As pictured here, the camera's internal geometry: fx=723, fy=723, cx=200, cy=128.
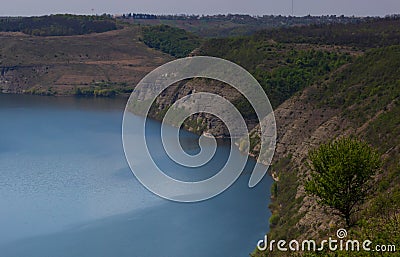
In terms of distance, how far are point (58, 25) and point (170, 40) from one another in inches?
584

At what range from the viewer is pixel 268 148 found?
106 feet

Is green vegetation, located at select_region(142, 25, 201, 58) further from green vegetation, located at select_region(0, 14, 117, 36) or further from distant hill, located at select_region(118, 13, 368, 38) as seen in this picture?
distant hill, located at select_region(118, 13, 368, 38)

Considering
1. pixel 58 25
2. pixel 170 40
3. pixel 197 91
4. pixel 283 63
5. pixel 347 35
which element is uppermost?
pixel 58 25

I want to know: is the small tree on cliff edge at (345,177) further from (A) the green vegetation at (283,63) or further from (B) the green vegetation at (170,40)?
(B) the green vegetation at (170,40)

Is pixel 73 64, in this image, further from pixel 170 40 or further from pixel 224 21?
pixel 224 21

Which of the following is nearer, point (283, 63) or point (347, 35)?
point (283, 63)

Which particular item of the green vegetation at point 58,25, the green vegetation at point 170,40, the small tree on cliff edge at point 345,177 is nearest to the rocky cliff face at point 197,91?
the green vegetation at point 170,40

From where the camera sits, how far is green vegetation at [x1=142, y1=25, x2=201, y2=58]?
64188mm

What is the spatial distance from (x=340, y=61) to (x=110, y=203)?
16276 mm

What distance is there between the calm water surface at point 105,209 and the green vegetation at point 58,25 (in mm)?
36503

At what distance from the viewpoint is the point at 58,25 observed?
246 ft

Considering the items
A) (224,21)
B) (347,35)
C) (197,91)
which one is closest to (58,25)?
(197,91)

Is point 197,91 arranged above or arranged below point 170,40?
below

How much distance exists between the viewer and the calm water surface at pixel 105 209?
2141cm
